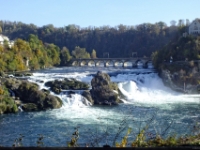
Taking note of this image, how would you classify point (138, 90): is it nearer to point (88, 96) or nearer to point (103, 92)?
point (103, 92)

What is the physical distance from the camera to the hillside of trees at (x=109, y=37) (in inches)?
2977

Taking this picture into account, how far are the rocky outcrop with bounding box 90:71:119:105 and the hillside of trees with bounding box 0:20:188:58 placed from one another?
4767cm

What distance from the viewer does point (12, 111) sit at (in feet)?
71.0

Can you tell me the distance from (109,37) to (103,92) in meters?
61.9

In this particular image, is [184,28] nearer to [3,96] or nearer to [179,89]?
[179,89]

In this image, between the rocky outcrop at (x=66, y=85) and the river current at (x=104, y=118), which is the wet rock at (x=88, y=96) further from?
the rocky outcrop at (x=66, y=85)

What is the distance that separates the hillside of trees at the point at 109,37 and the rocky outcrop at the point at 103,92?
156 feet

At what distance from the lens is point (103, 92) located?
25.9 m

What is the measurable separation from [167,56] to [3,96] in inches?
889

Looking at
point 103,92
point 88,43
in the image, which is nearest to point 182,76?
point 103,92

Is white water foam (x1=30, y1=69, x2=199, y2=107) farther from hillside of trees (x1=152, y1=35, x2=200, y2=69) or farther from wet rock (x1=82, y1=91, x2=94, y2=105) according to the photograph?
hillside of trees (x1=152, y1=35, x2=200, y2=69)

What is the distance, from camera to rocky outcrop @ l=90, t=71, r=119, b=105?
2527cm

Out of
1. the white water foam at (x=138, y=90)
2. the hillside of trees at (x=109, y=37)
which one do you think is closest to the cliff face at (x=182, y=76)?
the white water foam at (x=138, y=90)

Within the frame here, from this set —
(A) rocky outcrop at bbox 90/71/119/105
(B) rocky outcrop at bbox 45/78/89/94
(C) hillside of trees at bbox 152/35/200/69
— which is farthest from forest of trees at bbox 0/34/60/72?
(C) hillside of trees at bbox 152/35/200/69
